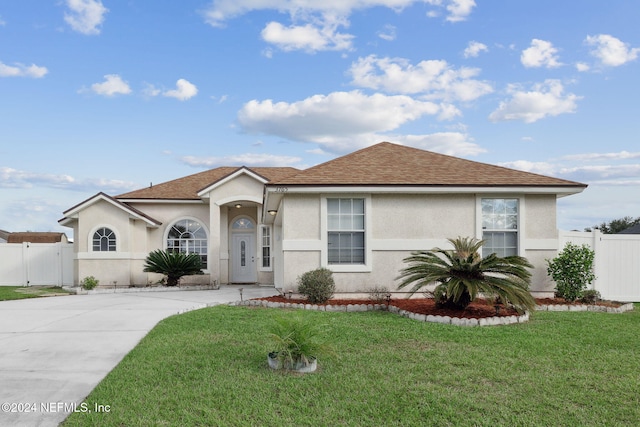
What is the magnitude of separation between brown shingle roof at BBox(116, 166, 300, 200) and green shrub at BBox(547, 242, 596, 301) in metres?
11.2

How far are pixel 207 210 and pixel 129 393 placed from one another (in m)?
15.8

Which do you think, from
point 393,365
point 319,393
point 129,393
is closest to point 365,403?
point 319,393

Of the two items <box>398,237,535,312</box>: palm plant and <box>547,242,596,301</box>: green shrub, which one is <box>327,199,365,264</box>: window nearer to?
<box>398,237,535,312</box>: palm plant

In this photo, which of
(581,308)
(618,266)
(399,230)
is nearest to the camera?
(581,308)

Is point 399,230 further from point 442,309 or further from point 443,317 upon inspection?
point 443,317

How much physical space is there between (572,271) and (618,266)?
3862mm

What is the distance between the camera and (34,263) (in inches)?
871

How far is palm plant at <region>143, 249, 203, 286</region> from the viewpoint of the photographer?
18.4 metres

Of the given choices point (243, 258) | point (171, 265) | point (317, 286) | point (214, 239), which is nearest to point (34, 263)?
point (171, 265)

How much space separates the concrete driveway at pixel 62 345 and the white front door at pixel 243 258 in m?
6.88

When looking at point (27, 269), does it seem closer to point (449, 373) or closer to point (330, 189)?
point (330, 189)

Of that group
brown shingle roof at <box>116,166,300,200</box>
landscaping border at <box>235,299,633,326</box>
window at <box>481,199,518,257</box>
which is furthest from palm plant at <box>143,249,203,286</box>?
window at <box>481,199,518,257</box>

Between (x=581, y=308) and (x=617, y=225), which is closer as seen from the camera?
(x=581, y=308)

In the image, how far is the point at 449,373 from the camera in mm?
6074
